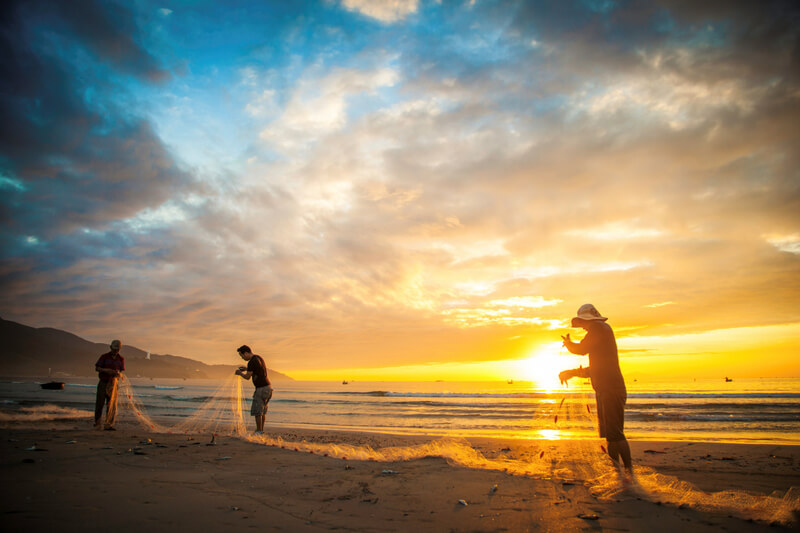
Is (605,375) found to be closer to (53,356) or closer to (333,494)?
(333,494)

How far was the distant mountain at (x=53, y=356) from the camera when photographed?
114 metres

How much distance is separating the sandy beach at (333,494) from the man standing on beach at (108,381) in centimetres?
302

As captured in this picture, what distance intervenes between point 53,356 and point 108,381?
17132 centimetres

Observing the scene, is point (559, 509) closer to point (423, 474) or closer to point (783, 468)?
point (423, 474)

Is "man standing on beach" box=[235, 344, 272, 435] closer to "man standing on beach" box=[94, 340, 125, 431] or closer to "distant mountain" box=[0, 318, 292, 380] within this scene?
"man standing on beach" box=[94, 340, 125, 431]

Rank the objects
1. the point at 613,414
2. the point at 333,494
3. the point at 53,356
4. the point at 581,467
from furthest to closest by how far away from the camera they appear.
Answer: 1. the point at 53,356
2. the point at 581,467
3. the point at 613,414
4. the point at 333,494

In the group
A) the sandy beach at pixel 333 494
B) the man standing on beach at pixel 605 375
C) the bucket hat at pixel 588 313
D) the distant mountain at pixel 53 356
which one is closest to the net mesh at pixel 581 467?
the sandy beach at pixel 333 494

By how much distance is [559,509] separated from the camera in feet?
13.4

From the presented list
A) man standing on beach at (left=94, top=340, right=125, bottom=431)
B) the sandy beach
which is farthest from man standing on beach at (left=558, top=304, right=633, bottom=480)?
man standing on beach at (left=94, top=340, right=125, bottom=431)

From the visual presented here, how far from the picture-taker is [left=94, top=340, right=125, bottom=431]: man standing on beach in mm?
10727

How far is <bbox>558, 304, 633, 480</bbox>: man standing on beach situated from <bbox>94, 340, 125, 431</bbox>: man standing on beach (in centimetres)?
1157

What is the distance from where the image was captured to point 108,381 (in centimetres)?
1084

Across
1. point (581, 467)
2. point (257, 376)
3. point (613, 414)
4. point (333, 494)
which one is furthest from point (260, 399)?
point (613, 414)

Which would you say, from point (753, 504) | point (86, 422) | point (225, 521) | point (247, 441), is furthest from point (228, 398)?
point (753, 504)
